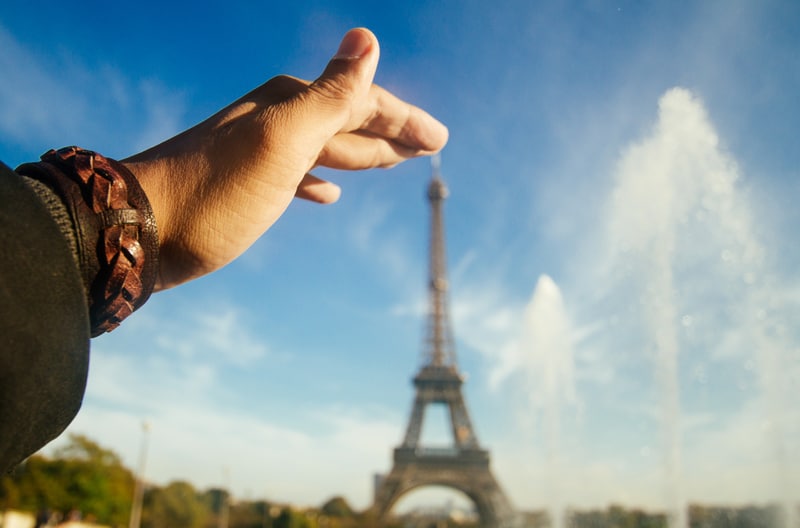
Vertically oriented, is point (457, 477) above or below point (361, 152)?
above

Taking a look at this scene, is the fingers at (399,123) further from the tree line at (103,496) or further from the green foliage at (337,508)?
the green foliage at (337,508)

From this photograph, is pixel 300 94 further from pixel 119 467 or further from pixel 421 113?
pixel 119 467

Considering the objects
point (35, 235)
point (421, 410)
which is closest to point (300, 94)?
point (35, 235)

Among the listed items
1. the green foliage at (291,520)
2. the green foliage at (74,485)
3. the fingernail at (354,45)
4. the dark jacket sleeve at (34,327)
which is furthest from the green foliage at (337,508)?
the dark jacket sleeve at (34,327)

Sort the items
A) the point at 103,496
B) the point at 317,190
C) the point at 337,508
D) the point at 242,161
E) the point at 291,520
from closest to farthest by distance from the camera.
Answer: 1. the point at 242,161
2. the point at 317,190
3. the point at 103,496
4. the point at 291,520
5. the point at 337,508

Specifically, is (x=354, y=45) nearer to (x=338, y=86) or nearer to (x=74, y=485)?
(x=338, y=86)

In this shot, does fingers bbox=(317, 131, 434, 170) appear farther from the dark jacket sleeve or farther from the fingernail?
the dark jacket sleeve

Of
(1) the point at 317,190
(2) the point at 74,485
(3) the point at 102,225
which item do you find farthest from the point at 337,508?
(3) the point at 102,225
